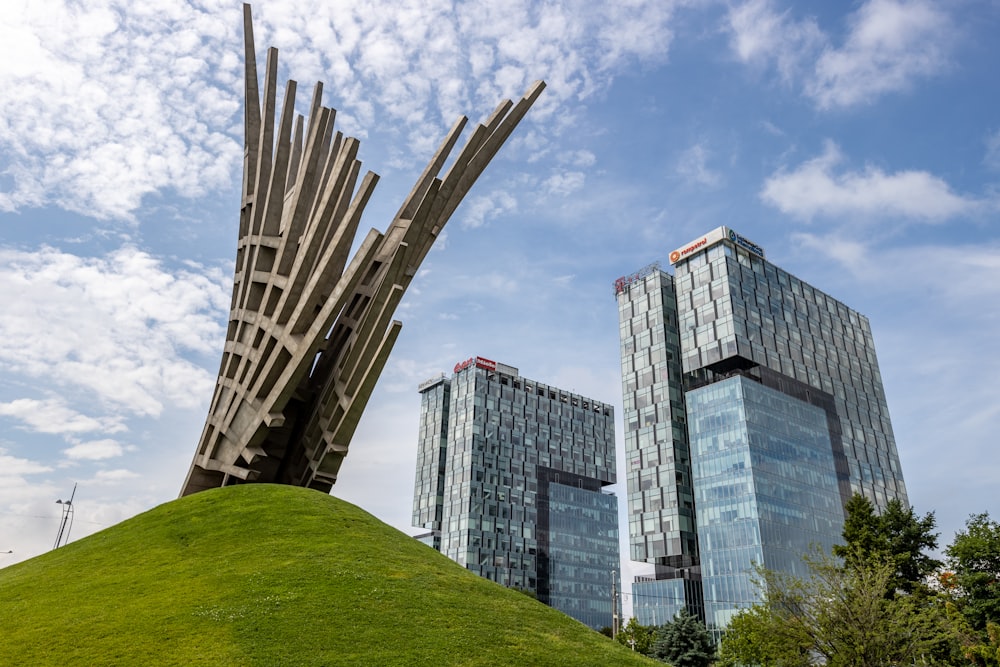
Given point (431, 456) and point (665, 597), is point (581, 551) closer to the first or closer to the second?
point (431, 456)

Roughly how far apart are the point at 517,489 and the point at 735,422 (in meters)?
53.0

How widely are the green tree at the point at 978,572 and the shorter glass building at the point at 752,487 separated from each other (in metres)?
34.0

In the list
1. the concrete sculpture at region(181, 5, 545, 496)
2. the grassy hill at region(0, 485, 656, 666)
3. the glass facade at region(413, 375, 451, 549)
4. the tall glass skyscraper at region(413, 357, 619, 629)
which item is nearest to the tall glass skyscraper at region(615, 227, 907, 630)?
the tall glass skyscraper at region(413, 357, 619, 629)

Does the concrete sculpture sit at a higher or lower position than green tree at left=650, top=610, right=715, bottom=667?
higher

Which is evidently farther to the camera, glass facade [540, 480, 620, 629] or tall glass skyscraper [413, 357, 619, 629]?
glass facade [540, 480, 620, 629]

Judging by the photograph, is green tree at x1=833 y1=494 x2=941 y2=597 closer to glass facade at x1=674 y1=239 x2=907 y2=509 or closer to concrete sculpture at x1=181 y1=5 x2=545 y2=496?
concrete sculpture at x1=181 y1=5 x2=545 y2=496

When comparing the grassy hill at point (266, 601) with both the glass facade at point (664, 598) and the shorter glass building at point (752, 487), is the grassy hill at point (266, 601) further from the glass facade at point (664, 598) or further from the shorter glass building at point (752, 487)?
the glass facade at point (664, 598)

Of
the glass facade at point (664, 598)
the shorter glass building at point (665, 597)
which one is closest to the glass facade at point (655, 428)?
the shorter glass building at point (665, 597)

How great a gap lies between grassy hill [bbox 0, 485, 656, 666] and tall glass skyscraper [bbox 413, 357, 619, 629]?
327 feet

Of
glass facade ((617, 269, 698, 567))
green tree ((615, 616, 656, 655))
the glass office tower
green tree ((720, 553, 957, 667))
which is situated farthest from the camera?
glass facade ((617, 269, 698, 567))

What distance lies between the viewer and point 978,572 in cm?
4166

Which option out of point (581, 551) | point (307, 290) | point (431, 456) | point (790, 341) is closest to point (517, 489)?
point (581, 551)

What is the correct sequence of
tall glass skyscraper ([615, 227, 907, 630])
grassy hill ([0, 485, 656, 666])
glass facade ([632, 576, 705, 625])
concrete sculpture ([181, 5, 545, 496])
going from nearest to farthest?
1. grassy hill ([0, 485, 656, 666])
2. concrete sculpture ([181, 5, 545, 496])
3. tall glass skyscraper ([615, 227, 907, 630])
4. glass facade ([632, 576, 705, 625])

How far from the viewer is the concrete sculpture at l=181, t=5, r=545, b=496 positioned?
22.9 metres
